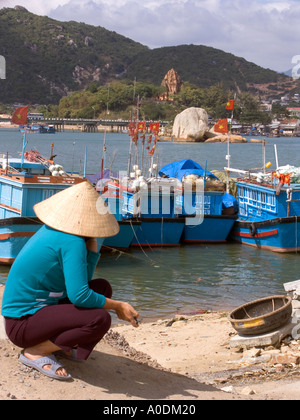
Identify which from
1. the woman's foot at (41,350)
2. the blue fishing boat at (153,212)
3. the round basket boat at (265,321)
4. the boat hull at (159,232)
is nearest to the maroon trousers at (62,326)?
the woman's foot at (41,350)

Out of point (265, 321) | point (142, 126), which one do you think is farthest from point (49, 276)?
point (142, 126)

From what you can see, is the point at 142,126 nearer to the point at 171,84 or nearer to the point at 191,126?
the point at 191,126

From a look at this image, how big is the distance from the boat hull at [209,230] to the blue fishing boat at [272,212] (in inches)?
19.6

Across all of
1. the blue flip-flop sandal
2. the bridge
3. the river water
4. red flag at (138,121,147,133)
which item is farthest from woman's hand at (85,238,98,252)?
the bridge

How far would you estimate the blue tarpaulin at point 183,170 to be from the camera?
20.0 meters

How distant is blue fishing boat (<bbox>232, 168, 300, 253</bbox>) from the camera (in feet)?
59.2

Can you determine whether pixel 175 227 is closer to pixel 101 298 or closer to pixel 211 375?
pixel 211 375

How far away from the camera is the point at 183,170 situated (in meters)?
20.3

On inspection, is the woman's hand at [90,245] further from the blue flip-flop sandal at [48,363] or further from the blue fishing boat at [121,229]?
the blue fishing boat at [121,229]

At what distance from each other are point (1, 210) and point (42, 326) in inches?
440

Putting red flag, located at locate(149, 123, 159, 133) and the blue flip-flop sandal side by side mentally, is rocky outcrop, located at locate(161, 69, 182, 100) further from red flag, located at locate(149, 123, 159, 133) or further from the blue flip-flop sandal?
the blue flip-flop sandal

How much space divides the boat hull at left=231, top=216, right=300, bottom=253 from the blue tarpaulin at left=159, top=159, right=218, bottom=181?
223cm

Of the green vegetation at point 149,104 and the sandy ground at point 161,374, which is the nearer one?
the sandy ground at point 161,374

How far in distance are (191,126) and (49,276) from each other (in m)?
107
